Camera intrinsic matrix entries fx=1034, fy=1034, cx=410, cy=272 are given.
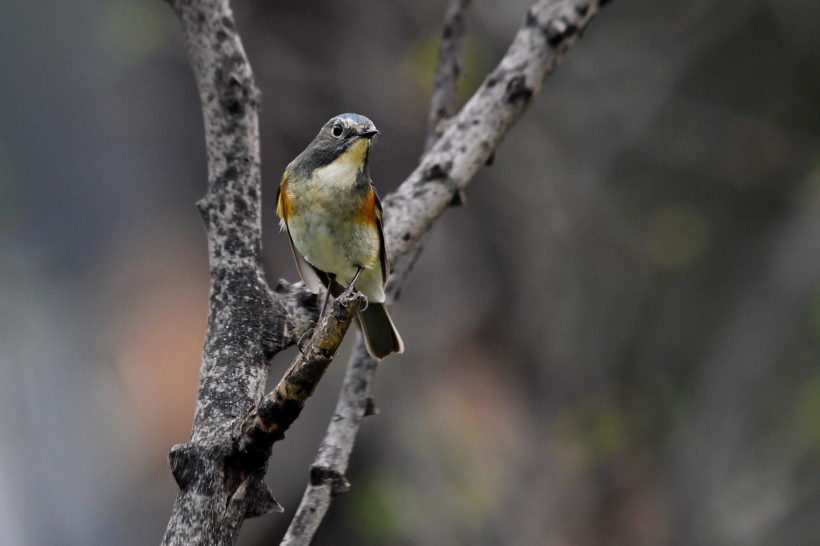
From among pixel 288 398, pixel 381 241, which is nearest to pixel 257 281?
pixel 381 241

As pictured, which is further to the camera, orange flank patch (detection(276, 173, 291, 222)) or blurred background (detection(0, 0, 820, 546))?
blurred background (detection(0, 0, 820, 546))

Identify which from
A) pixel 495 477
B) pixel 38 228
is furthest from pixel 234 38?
pixel 38 228

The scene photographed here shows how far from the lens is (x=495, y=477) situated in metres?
7.93

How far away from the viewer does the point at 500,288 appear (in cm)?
871

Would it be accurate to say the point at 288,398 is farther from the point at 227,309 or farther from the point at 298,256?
the point at 298,256

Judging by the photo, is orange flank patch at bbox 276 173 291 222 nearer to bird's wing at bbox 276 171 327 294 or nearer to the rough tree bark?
bird's wing at bbox 276 171 327 294

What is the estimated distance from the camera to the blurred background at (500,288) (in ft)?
25.6

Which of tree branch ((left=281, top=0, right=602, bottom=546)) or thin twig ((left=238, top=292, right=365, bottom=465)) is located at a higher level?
tree branch ((left=281, top=0, right=602, bottom=546))

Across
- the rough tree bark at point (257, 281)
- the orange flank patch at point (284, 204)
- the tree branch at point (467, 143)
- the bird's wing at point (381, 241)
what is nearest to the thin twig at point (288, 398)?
the rough tree bark at point (257, 281)

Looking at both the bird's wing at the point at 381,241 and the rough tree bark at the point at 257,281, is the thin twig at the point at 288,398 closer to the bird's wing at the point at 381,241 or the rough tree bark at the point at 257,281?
the rough tree bark at the point at 257,281

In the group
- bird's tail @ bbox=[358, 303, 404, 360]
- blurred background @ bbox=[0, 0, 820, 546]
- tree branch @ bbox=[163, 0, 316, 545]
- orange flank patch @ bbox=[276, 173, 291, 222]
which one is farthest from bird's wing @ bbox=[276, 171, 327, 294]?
blurred background @ bbox=[0, 0, 820, 546]

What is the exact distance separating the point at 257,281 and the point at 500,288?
591 cm

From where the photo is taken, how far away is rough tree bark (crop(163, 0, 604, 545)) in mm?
2342

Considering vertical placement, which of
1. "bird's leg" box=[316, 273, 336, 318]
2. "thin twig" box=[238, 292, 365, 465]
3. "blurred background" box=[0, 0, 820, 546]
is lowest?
"thin twig" box=[238, 292, 365, 465]
